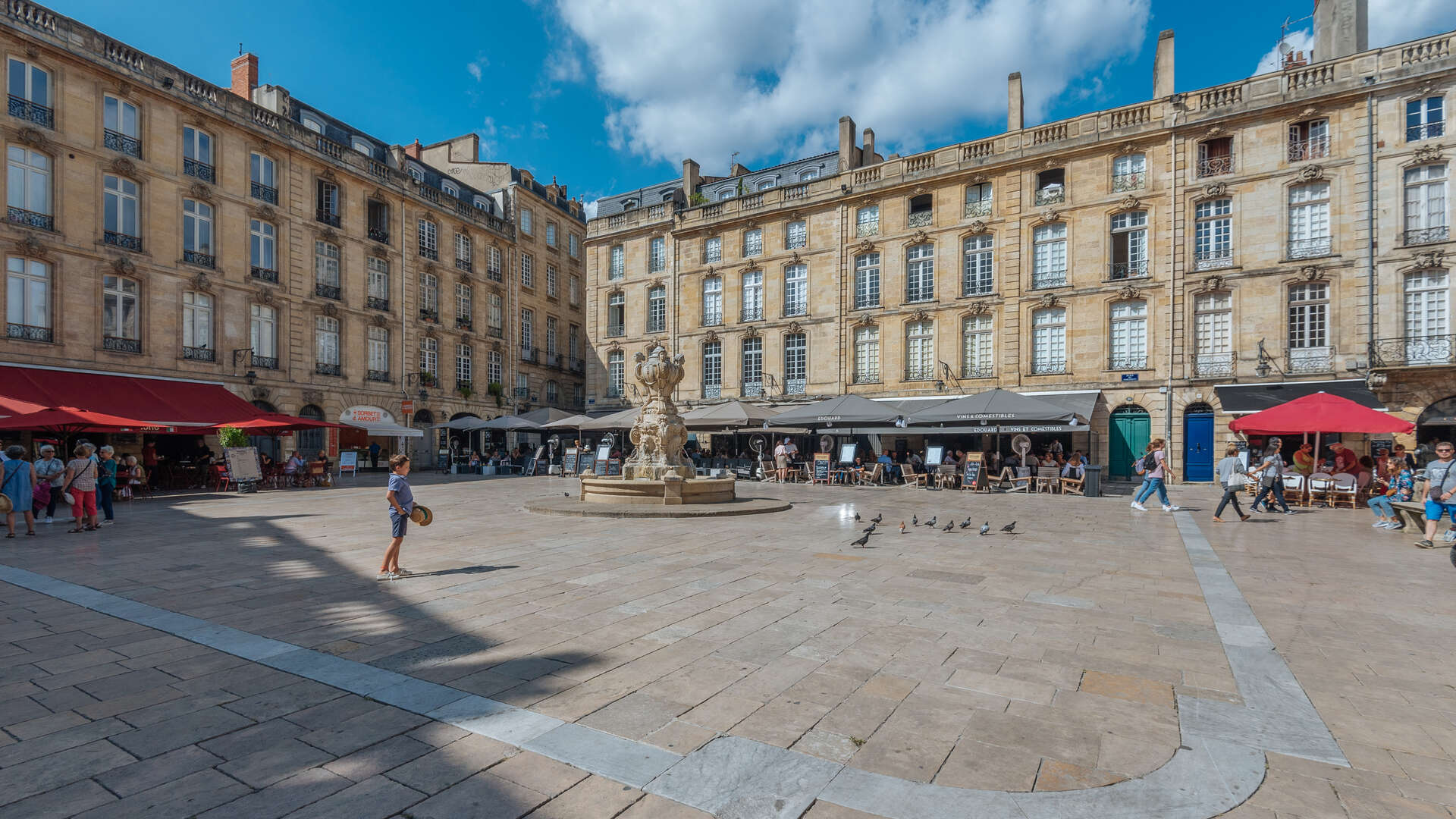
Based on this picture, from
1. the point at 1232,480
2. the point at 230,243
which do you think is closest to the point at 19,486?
the point at 230,243

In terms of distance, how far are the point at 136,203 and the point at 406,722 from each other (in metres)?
24.7

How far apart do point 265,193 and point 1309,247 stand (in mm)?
32759

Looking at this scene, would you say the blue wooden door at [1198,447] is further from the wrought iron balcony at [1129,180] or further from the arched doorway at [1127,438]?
the wrought iron balcony at [1129,180]

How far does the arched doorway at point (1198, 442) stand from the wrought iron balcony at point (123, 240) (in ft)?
103

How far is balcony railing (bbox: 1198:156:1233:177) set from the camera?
20906 mm

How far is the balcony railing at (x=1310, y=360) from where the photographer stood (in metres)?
19.4

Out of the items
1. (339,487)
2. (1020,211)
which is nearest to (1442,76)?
(1020,211)

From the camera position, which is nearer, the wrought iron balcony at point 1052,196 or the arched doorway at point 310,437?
the wrought iron balcony at point 1052,196

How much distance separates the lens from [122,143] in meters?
20.4

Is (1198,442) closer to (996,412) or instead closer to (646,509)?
(996,412)

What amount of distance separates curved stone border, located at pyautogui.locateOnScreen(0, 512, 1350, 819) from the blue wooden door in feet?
63.3

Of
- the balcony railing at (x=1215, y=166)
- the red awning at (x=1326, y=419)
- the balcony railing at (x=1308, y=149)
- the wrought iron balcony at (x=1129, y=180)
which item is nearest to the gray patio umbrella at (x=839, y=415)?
the red awning at (x=1326, y=419)

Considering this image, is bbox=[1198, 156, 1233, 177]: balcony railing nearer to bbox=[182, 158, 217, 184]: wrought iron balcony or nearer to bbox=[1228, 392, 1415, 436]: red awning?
bbox=[1228, 392, 1415, 436]: red awning

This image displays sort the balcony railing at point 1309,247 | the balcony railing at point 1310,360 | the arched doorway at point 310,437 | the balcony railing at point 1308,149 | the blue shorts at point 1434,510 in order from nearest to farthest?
the blue shorts at point 1434,510 < the balcony railing at point 1310,360 < the balcony railing at point 1309,247 < the balcony railing at point 1308,149 < the arched doorway at point 310,437
